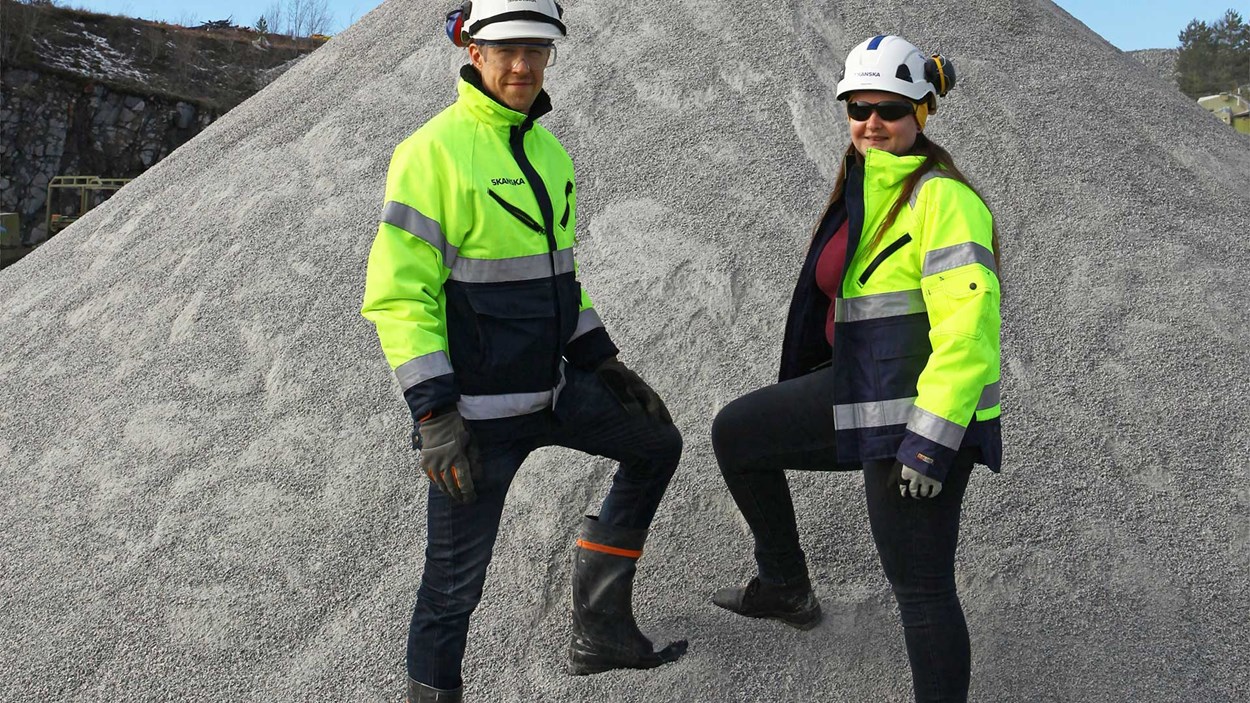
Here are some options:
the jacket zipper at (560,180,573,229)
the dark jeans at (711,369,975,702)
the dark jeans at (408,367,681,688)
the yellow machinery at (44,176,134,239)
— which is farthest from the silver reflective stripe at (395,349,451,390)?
the yellow machinery at (44,176,134,239)

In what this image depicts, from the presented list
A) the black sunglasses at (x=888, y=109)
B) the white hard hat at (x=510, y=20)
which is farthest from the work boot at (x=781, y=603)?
the white hard hat at (x=510, y=20)

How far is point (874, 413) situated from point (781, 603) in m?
0.95

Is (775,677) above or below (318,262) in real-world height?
below

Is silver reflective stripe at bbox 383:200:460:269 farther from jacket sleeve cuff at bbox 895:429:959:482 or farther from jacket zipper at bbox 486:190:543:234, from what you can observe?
jacket sleeve cuff at bbox 895:429:959:482

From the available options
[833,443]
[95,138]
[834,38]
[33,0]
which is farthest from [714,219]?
[33,0]

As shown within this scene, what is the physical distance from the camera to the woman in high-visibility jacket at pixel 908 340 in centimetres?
250

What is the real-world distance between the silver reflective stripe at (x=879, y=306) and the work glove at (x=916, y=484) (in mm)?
383

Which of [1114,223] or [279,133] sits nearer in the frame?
[1114,223]

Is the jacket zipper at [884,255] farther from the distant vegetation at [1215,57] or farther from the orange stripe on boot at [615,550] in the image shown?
the distant vegetation at [1215,57]

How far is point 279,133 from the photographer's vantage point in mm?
6555

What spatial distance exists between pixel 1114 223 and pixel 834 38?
205cm

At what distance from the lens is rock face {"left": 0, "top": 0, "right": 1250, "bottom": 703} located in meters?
3.44

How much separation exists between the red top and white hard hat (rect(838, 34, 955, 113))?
0.36 metres

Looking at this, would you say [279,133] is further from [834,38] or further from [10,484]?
[834,38]
